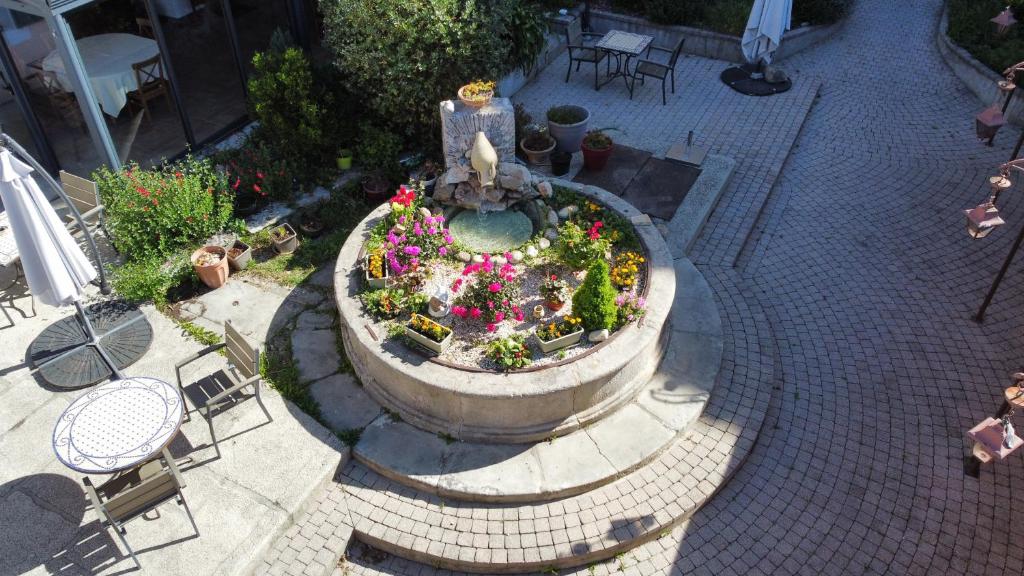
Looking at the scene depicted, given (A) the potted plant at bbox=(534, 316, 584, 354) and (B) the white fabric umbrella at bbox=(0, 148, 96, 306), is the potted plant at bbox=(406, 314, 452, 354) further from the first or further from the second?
(B) the white fabric umbrella at bbox=(0, 148, 96, 306)

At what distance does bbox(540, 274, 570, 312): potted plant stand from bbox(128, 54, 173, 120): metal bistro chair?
283 inches

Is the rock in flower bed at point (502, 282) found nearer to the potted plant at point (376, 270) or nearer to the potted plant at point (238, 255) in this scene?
the potted plant at point (376, 270)

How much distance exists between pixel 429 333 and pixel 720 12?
1157cm

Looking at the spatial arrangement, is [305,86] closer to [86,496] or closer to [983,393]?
[86,496]

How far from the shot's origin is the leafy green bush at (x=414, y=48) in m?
9.72

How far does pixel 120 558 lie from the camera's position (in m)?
6.14

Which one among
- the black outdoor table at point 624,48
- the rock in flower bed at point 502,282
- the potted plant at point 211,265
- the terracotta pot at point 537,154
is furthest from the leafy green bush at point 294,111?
the black outdoor table at point 624,48

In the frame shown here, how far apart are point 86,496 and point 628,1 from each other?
14356 millimetres

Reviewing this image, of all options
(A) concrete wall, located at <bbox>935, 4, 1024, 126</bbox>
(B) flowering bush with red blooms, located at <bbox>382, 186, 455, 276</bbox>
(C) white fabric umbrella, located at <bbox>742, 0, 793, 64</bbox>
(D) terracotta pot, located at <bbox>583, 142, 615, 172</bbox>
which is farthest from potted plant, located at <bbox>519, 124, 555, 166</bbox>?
(A) concrete wall, located at <bbox>935, 4, 1024, 126</bbox>

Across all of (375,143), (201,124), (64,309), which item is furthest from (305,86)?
(64,309)

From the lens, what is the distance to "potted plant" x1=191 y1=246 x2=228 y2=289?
8797 mm

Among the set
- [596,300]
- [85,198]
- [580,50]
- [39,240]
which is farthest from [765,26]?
[39,240]

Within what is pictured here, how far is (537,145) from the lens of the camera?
11.3 m

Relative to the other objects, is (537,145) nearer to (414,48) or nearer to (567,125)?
(567,125)
